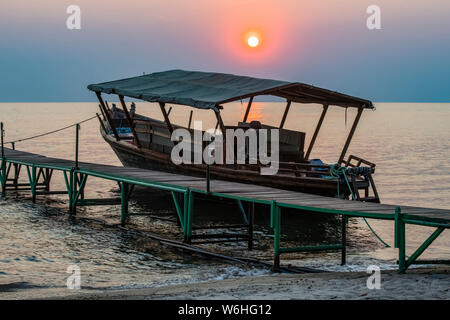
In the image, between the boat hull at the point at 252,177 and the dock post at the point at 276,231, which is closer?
the dock post at the point at 276,231

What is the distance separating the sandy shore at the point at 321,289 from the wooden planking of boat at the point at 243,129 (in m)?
6.68

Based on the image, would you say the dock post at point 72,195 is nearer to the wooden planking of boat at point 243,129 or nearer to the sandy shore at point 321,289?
the wooden planking of boat at point 243,129

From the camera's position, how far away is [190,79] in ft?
71.3

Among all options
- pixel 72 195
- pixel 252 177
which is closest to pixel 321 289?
pixel 252 177

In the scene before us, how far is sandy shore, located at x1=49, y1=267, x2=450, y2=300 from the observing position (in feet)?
29.8

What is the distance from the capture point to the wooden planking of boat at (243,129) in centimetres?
1788

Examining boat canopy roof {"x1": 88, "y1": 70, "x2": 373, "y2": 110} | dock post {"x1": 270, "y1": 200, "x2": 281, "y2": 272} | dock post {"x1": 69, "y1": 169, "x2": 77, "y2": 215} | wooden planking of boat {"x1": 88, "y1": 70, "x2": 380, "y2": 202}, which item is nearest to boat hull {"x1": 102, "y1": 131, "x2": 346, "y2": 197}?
wooden planking of boat {"x1": 88, "y1": 70, "x2": 380, "y2": 202}

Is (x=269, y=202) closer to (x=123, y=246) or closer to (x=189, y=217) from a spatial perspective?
(x=189, y=217)

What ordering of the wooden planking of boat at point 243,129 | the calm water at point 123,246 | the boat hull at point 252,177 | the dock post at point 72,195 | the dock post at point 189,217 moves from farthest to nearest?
the dock post at point 72,195 → the boat hull at point 252,177 → the wooden planking of boat at point 243,129 → the dock post at point 189,217 → the calm water at point 123,246

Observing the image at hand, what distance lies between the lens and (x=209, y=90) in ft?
63.8

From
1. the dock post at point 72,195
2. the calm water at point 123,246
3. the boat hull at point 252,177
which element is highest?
the boat hull at point 252,177

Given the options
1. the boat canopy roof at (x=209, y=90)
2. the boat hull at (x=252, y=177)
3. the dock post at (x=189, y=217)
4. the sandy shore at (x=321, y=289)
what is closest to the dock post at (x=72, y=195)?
the boat hull at (x=252, y=177)

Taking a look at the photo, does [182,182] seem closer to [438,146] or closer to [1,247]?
[1,247]

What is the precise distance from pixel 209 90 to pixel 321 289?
35.3 ft
